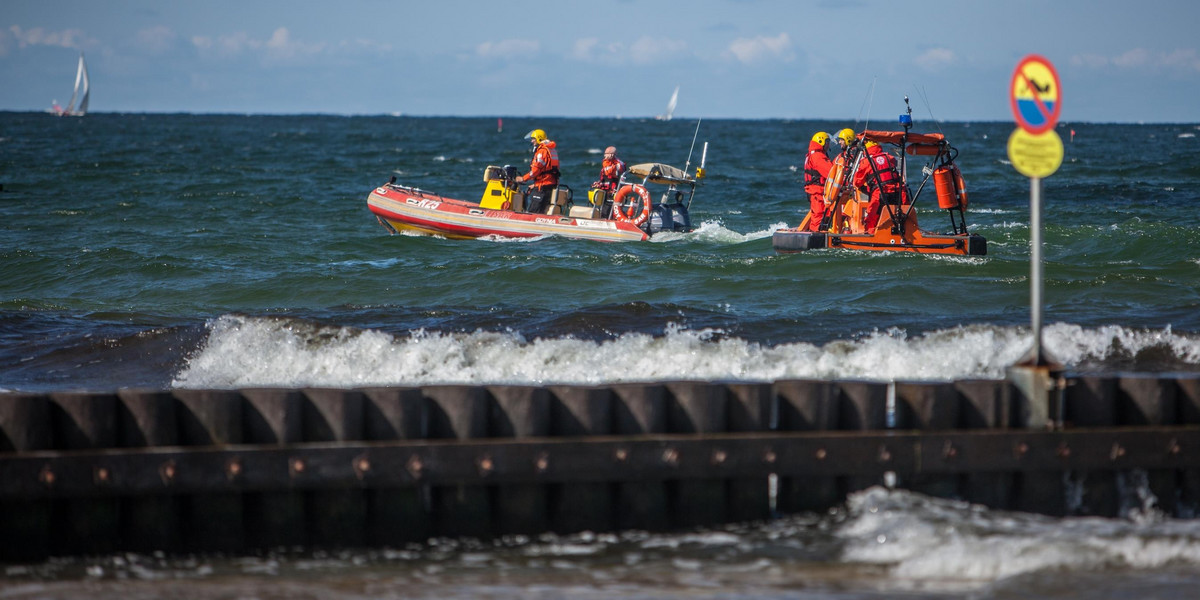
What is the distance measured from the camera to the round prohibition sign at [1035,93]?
4.75m

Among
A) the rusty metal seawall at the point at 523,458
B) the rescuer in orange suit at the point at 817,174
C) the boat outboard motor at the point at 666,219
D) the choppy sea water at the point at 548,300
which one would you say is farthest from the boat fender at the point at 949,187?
the rusty metal seawall at the point at 523,458

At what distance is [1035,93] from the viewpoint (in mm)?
4766

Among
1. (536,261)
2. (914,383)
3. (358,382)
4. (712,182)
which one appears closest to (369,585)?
(914,383)

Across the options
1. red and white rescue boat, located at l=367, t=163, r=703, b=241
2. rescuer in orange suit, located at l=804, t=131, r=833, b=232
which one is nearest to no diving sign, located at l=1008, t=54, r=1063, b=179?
rescuer in orange suit, located at l=804, t=131, r=833, b=232

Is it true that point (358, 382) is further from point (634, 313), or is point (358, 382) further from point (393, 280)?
point (393, 280)

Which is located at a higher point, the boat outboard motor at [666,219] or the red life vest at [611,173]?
the red life vest at [611,173]

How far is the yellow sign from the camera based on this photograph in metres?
4.74

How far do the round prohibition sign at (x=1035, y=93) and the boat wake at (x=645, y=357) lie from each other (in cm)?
376

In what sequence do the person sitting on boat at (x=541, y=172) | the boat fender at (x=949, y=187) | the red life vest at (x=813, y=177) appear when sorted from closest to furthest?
1. the boat fender at (x=949, y=187)
2. the red life vest at (x=813, y=177)
3. the person sitting on boat at (x=541, y=172)

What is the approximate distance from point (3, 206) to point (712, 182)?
19791 millimetres

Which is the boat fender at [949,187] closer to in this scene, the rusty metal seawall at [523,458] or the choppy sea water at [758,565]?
the rusty metal seawall at [523,458]

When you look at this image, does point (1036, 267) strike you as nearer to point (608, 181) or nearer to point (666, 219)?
point (666, 219)

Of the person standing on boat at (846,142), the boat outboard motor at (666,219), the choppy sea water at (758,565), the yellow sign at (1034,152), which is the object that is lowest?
the choppy sea water at (758,565)

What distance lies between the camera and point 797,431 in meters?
4.95
